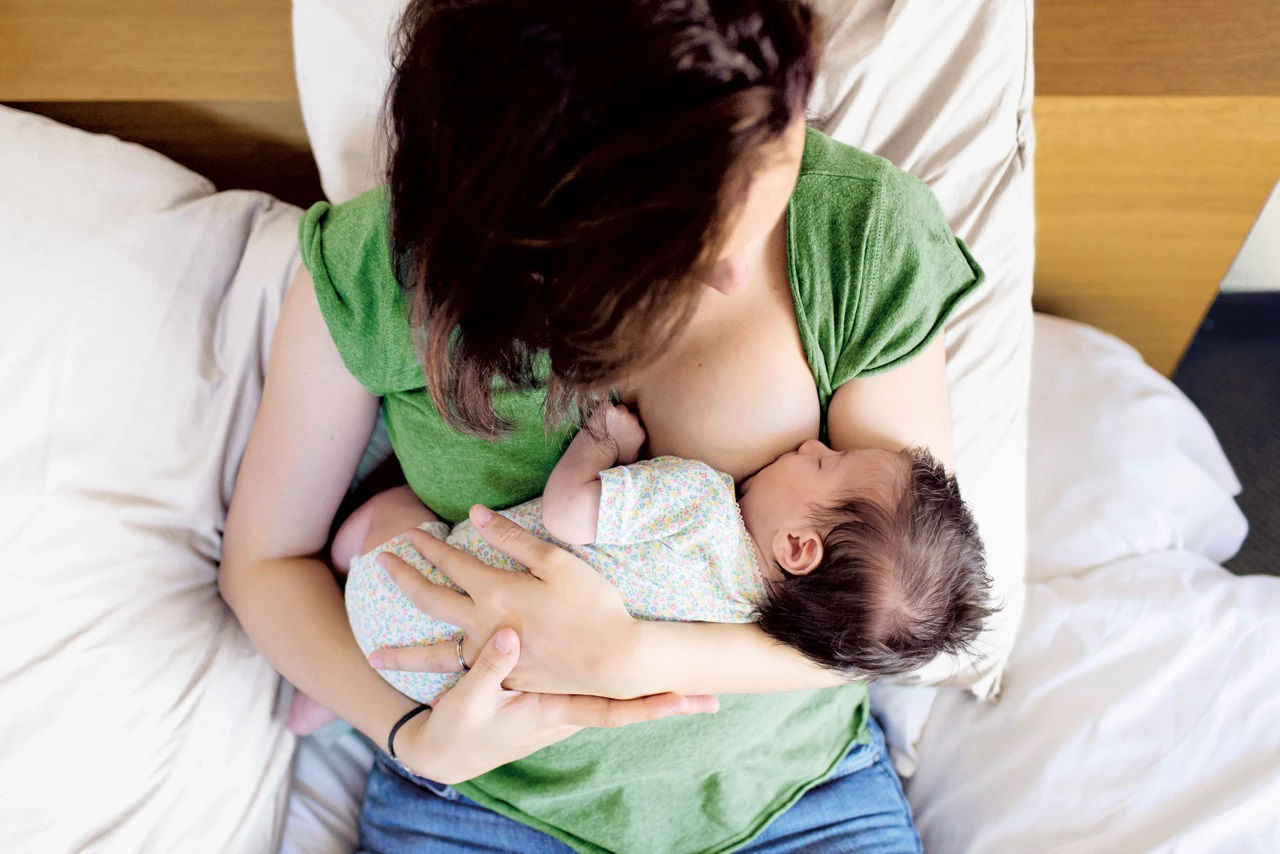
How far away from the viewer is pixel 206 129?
124cm

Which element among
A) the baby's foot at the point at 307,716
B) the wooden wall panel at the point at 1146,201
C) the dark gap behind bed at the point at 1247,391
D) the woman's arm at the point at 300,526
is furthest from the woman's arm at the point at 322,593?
the dark gap behind bed at the point at 1247,391

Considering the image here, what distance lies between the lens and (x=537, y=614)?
2.85 feet

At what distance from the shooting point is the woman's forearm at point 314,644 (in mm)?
1009

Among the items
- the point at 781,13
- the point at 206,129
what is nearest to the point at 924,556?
the point at 781,13

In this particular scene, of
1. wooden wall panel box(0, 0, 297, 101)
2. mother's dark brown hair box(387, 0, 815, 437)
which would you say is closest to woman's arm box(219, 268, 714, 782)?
mother's dark brown hair box(387, 0, 815, 437)

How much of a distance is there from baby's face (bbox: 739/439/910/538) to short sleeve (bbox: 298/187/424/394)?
0.38m

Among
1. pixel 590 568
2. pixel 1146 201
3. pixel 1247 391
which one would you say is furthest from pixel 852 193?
pixel 1247 391

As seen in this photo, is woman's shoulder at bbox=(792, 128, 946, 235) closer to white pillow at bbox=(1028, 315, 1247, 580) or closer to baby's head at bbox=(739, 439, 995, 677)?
baby's head at bbox=(739, 439, 995, 677)

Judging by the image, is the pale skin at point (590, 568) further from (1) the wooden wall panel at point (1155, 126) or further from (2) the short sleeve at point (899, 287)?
(1) the wooden wall panel at point (1155, 126)

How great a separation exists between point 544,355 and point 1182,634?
891 millimetres

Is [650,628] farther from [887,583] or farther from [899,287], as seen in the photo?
[899,287]

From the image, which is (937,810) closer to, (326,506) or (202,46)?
(326,506)

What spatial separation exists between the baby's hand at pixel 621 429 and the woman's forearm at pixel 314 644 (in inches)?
15.5

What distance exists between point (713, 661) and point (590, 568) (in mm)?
157
